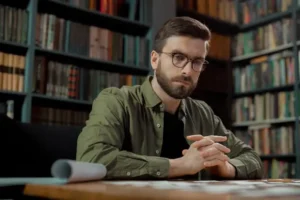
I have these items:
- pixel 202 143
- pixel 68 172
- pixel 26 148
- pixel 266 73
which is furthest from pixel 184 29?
pixel 266 73

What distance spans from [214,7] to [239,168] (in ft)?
7.79

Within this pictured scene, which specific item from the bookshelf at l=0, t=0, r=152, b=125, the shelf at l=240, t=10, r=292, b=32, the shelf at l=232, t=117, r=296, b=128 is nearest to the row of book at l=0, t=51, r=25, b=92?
the bookshelf at l=0, t=0, r=152, b=125

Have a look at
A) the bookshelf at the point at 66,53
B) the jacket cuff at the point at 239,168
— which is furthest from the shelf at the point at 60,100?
the jacket cuff at the point at 239,168

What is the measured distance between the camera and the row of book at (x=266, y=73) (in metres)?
3.06

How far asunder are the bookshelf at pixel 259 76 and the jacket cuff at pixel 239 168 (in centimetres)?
182

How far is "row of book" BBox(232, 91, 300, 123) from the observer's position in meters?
3.04

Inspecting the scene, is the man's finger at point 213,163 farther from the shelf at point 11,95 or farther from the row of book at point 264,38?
the row of book at point 264,38

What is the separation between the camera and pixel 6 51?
2.41 meters

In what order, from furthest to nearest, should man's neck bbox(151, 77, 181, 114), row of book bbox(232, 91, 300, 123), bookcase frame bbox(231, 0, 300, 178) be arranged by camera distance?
row of book bbox(232, 91, 300, 123) < bookcase frame bbox(231, 0, 300, 178) < man's neck bbox(151, 77, 181, 114)

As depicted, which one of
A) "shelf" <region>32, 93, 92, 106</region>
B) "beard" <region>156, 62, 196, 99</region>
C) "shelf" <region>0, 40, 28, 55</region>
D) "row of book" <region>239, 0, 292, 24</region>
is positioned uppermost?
"row of book" <region>239, 0, 292, 24</region>

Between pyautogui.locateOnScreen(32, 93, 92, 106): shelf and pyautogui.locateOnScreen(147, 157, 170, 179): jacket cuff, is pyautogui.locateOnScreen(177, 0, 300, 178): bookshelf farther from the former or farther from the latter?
pyautogui.locateOnScreen(147, 157, 170, 179): jacket cuff

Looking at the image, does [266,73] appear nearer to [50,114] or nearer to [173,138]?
[50,114]

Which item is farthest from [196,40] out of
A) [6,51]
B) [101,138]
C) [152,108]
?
[6,51]

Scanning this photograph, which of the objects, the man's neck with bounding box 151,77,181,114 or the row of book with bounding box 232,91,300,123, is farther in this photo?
the row of book with bounding box 232,91,300,123
